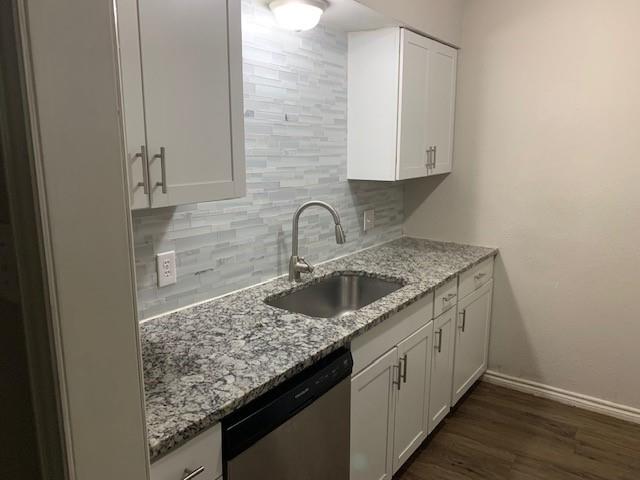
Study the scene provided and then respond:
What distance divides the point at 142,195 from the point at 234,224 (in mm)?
739

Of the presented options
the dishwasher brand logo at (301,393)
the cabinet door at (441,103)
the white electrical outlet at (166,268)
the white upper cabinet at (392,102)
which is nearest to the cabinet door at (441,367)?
the white upper cabinet at (392,102)

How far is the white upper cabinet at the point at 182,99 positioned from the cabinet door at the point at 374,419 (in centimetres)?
84

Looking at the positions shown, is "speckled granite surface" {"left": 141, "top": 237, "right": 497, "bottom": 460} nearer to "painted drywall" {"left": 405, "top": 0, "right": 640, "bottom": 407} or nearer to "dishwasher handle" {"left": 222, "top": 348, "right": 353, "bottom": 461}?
"dishwasher handle" {"left": 222, "top": 348, "right": 353, "bottom": 461}

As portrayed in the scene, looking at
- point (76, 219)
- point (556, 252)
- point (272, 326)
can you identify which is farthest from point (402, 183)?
point (76, 219)

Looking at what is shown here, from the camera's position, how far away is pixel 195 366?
1336mm

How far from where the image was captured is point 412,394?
6.96 ft

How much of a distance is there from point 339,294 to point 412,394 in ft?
1.93

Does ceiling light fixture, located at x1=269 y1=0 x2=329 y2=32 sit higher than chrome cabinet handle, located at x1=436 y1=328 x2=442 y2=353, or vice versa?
ceiling light fixture, located at x1=269 y1=0 x2=329 y2=32

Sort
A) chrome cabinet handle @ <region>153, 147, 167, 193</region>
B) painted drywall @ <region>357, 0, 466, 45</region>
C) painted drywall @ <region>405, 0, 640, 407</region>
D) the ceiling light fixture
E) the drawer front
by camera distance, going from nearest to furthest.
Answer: chrome cabinet handle @ <region>153, 147, 167, 193</region> → the ceiling light fixture → painted drywall @ <region>357, 0, 466, 45</region> → the drawer front → painted drywall @ <region>405, 0, 640, 407</region>

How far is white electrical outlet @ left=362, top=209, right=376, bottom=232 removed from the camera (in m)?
2.81

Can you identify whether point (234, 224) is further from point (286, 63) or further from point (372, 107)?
point (372, 107)

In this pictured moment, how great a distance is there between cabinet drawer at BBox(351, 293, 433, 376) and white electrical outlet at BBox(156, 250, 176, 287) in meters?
0.69

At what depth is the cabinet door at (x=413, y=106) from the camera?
238 centimetres

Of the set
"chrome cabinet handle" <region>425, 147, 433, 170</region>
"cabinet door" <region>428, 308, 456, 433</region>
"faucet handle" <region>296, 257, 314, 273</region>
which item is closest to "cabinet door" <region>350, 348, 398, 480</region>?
"cabinet door" <region>428, 308, 456, 433</region>
